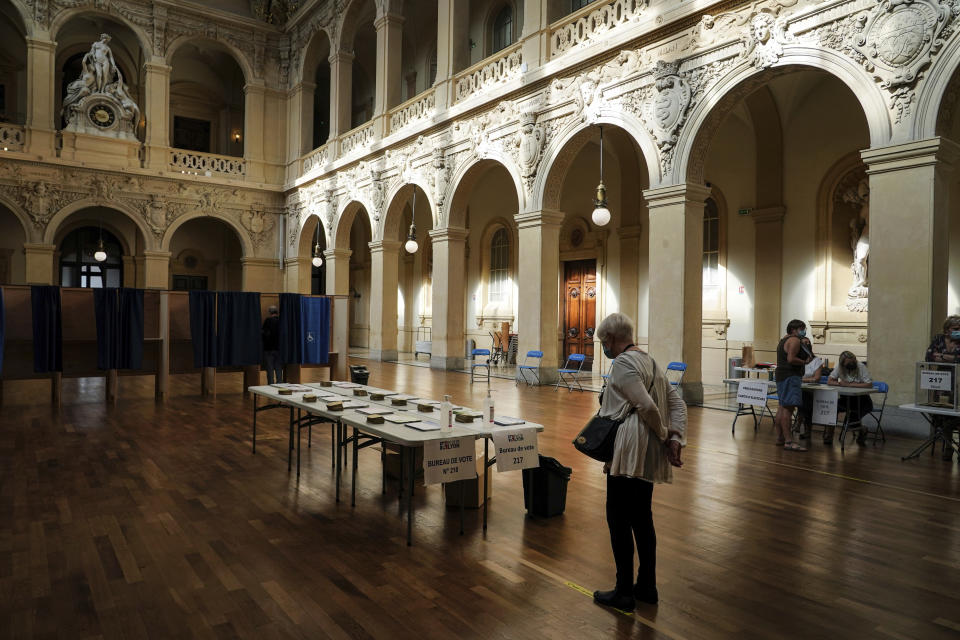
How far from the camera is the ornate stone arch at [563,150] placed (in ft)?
34.7

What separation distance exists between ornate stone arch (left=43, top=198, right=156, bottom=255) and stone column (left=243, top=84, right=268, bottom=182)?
3958 millimetres

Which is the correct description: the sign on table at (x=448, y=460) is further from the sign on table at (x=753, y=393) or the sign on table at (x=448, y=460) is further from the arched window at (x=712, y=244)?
the arched window at (x=712, y=244)

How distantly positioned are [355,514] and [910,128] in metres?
7.50

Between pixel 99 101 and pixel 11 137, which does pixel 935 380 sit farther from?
pixel 11 137

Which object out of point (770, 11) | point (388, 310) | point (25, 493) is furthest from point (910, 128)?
point (388, 310)

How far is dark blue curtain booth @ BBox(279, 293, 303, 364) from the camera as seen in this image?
1169 cm

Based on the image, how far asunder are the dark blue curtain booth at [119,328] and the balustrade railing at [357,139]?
9.51 meters

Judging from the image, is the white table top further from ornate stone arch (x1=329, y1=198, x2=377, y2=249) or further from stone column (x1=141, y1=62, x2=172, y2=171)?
stone column (x1=141, y1=62, x2=172, y2=171)

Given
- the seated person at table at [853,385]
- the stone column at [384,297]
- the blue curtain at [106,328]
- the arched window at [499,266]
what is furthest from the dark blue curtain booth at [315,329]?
the seated person at table at [853,385]

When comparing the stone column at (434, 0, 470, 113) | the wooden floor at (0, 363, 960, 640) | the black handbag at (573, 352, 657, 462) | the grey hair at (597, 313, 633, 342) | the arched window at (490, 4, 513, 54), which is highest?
the arched window at (490, 4, 513, 54)

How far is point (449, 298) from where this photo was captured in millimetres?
15508

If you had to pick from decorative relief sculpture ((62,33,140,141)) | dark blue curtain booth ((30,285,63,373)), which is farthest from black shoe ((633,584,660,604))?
decorative relief sculpture ((62,33,140,141))

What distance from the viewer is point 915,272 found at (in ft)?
24.0

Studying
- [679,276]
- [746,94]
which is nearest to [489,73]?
[746,94]
